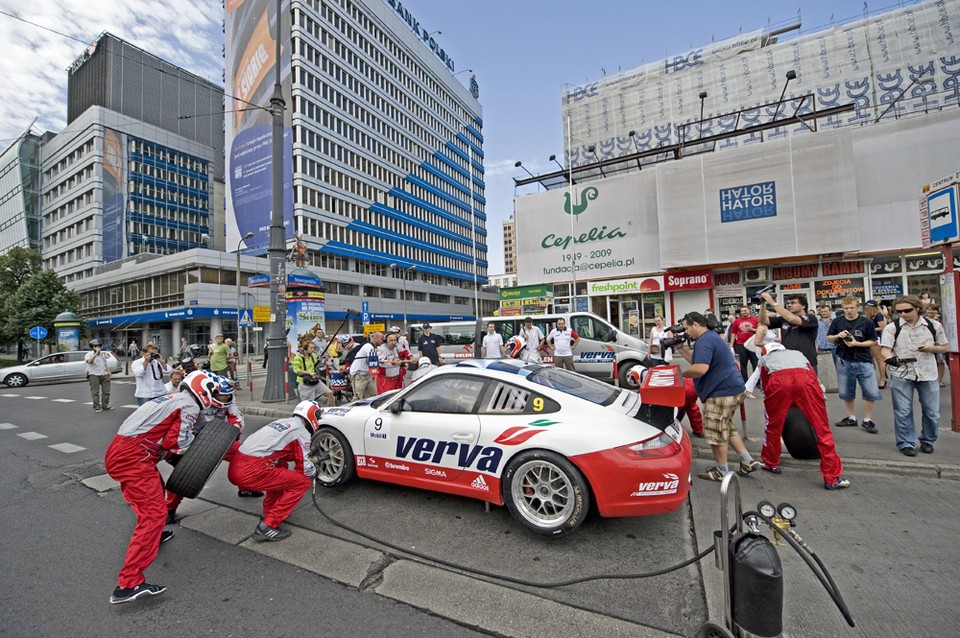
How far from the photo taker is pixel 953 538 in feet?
10.4

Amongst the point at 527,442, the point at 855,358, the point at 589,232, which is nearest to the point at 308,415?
the point at 527,442

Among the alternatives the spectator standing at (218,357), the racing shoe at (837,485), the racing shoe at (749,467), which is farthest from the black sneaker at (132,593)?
the spectator standing at (218,357)

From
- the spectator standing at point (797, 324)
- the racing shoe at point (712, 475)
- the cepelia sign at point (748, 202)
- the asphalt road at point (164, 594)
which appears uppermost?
the cepelia sign at point (748, 202)

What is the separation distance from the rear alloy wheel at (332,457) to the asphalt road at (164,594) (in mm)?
1160

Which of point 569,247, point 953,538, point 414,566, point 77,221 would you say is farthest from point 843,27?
point 77,221

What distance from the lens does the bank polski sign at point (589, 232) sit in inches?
912

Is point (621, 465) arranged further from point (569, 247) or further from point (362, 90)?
point (362, 90)

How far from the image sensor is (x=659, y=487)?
3.22 metres

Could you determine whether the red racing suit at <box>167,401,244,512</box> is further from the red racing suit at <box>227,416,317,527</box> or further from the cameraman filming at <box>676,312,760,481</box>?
the cameraman filming at <box>676,312,760,481</box>

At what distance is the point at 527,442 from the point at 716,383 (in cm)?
216

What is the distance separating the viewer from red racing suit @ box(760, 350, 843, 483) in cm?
412

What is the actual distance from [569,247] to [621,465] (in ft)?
76.3

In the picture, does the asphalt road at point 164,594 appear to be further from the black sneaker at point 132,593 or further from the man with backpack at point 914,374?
the man with backpack at point 914,374

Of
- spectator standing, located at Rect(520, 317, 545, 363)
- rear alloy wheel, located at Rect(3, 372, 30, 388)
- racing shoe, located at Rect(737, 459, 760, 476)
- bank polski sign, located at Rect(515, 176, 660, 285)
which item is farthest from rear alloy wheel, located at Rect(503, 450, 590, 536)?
rear alloy wheel, located at Rect(3, 372, 30, 388)
